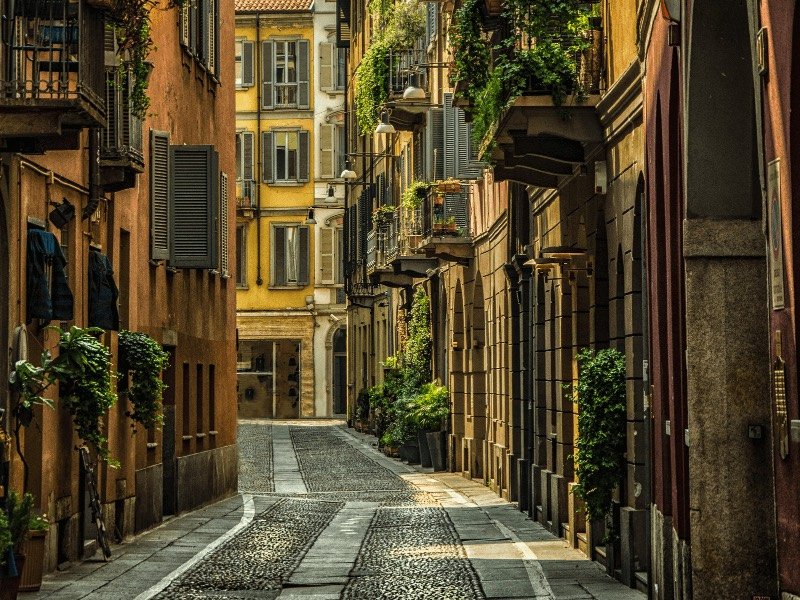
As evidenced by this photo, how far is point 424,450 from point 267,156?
32.7 m

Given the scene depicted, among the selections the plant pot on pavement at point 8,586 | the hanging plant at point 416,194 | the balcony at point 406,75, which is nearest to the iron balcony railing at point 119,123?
the plant pot on pavement at point 8,586

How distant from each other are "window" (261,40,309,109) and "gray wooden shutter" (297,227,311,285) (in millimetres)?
5052

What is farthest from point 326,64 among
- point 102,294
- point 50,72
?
point 50,72

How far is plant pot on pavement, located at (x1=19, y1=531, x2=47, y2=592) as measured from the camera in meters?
14.8

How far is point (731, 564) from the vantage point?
34.4 feet

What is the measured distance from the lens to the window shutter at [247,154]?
224ft

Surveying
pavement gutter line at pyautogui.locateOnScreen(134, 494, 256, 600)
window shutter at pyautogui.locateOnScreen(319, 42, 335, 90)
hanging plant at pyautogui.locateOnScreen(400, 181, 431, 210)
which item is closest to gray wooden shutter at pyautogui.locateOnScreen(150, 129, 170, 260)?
pavement gutter line at pyautogui.locateOnScreen(134, 494, 256, 600)

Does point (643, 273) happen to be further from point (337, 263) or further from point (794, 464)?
point (337, 263)

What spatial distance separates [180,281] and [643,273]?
12117 millimetres

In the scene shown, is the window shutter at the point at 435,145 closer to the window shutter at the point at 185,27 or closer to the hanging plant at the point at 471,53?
the window shutter at the point at 185,27

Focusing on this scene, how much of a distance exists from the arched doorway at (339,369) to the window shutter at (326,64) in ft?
31.1

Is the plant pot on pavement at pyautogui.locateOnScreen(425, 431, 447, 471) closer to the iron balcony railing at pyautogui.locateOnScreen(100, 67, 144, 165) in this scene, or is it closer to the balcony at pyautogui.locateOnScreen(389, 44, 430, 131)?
the balcony at pyautogui.locateOnScreen(389, 44, 430, 131)

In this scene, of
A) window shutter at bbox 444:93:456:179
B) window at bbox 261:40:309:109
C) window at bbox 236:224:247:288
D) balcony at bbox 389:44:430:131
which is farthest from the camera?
window at bbox 261:40:309:109

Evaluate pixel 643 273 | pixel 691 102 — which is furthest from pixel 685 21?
pixel 643 273
